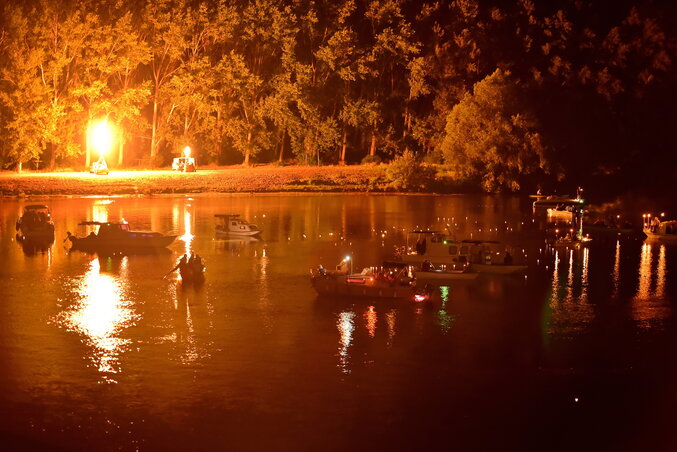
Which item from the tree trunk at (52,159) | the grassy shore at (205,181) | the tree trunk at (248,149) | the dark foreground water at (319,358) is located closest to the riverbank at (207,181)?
the grassy shore at (205,181)

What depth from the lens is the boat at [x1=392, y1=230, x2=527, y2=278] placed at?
41469 millimetres

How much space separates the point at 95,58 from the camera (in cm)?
8038

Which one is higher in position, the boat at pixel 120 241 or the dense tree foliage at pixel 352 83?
the dense tree foliage at pixel 352 83

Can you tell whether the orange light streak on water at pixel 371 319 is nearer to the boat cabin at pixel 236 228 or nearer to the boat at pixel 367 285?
the boat at pixel 367 285

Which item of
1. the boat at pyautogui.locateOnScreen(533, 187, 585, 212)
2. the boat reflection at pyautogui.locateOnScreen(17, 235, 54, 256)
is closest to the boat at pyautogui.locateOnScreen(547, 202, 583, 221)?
the boat at pyautogui.locateOnScreen(533, 187, 585, 212)

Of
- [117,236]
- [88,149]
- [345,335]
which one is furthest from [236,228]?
[88,149]

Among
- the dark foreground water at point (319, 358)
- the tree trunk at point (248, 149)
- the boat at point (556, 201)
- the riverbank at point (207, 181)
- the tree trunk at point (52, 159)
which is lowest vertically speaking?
the dark foreground water at point (319, 358)

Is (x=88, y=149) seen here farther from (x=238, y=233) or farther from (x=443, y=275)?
(x=443, y=275)

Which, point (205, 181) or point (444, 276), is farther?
point (205, 181)

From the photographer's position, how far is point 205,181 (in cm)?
7988

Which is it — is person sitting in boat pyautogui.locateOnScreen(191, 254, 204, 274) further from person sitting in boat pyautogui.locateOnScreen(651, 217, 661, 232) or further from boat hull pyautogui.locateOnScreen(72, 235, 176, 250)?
person sitting in boat pyautogui.locateOnScreen(651, 217, 661, 232)

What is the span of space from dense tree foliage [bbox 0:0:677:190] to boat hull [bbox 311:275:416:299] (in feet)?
149

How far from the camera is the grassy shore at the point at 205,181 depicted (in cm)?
7331

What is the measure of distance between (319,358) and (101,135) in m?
61.3
